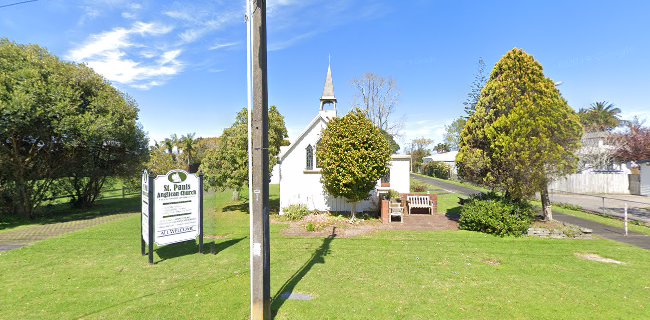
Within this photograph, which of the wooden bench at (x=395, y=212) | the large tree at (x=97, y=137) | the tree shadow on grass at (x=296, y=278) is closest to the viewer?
the tree shadow on grass at (x=296, y=278)

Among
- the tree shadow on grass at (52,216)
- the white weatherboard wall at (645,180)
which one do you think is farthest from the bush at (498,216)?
the white weatherboard wall at (645,180)

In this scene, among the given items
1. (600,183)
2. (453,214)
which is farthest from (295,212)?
(600,183)

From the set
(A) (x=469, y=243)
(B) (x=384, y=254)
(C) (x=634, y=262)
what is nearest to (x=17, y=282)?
(B) (x=384, y=254)

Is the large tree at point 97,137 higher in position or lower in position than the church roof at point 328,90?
lower

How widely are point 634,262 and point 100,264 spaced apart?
16195 millimetres

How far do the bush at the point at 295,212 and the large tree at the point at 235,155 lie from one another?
2917mm

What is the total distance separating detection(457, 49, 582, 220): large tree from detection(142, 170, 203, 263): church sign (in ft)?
38.0

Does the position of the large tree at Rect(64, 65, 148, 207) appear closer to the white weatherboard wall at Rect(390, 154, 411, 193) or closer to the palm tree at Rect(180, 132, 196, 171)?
the white weatherboard wall at Rect(390, 154, 411, 193)

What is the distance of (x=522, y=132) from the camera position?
11.5 m

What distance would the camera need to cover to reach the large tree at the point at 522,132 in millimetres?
11539

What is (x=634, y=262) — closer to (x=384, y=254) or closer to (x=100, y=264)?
(x=384, y=254)

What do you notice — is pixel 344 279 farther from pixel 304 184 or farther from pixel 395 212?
pixel 304 184

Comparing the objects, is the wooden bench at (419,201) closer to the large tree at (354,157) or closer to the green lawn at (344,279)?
the large tree at (354,157)

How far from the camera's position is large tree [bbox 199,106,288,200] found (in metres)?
17.4
